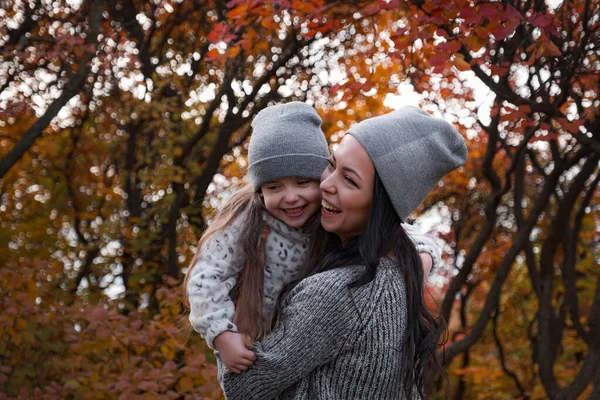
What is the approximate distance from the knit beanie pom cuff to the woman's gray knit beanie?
0.32 metres

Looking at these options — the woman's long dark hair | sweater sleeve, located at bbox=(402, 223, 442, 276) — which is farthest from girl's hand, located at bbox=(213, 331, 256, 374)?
sweater sleeve, located at bbox=(402, 223, 442, 276)

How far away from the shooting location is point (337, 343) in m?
2.26

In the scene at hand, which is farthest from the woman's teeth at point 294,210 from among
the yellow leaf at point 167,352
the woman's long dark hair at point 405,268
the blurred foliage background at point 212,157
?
the yellow leaf at point 167,352

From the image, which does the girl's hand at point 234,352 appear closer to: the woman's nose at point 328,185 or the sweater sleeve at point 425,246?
the woman's nose at point 328,185

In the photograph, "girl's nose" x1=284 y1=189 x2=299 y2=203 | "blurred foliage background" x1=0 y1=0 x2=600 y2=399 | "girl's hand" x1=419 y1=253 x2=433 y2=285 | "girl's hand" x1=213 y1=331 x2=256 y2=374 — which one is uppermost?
"blurred foliage background" x1=0 y1=0 x2=600 y2=399

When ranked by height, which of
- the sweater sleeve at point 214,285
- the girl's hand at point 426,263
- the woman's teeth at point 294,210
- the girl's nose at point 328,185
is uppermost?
the woman's teeth at point 294,210

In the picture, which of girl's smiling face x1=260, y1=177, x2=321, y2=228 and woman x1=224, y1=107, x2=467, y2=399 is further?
girl's smiling face x1=260, y1=177, x2=321, y2=228

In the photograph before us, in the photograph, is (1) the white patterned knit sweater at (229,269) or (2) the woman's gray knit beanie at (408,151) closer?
(2) the woman's gray knit beanie at (408,151)

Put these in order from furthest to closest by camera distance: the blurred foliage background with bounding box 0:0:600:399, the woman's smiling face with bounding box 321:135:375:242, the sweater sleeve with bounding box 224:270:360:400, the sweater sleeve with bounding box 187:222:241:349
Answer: the blurred foliage background with bounding box 0:0:600:399 < the sweater sleeve with bounding box 187:222:241:349 < the woman's smiling face with bounding box 321:135:375:242 < the sweater sleeve with bounding box 224:270:360:400

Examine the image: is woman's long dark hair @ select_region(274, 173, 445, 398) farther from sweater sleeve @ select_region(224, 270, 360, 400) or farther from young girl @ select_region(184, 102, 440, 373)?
young girl @ select_region(184, 102, 440, 373)

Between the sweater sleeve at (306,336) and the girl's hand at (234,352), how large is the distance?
0.02m

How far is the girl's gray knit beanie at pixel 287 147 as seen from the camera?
267 cm

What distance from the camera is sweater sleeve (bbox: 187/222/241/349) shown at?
8.08 ft

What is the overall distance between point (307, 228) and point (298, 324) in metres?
0.49
